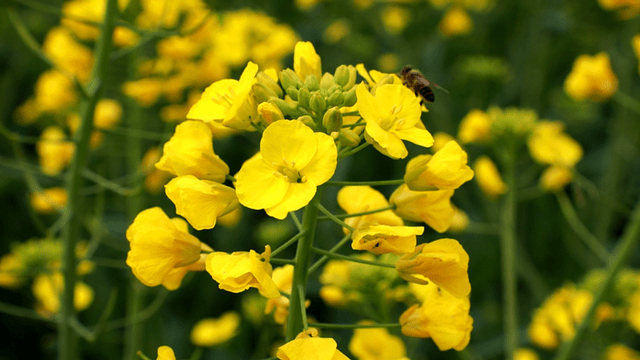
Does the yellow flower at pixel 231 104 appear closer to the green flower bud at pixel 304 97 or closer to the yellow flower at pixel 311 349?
the green flower bud at pixel 304 97

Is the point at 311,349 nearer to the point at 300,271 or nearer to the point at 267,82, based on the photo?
the point at 300,271

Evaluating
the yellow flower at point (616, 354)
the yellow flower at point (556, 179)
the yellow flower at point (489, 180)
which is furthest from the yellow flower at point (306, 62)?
the yellow flower at point (616, 354)

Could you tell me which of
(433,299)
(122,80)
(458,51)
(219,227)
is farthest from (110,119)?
(458,51)

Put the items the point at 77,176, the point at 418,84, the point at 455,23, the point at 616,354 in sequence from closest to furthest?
the point at 418,84 < the point at 77,176 < the point at 616,354 < the point at 455,23

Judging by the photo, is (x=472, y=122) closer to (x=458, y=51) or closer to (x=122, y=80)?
(x=122, y=80)

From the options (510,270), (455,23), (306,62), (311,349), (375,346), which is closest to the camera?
(311,349)

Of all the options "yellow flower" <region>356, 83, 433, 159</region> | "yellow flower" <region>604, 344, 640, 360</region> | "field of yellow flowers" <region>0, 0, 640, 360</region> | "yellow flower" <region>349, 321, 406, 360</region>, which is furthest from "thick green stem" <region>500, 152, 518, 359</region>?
"yellow flower" <region>356, 83, 433, 159</region>

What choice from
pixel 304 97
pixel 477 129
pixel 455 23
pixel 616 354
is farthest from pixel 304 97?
pixel 455 23
